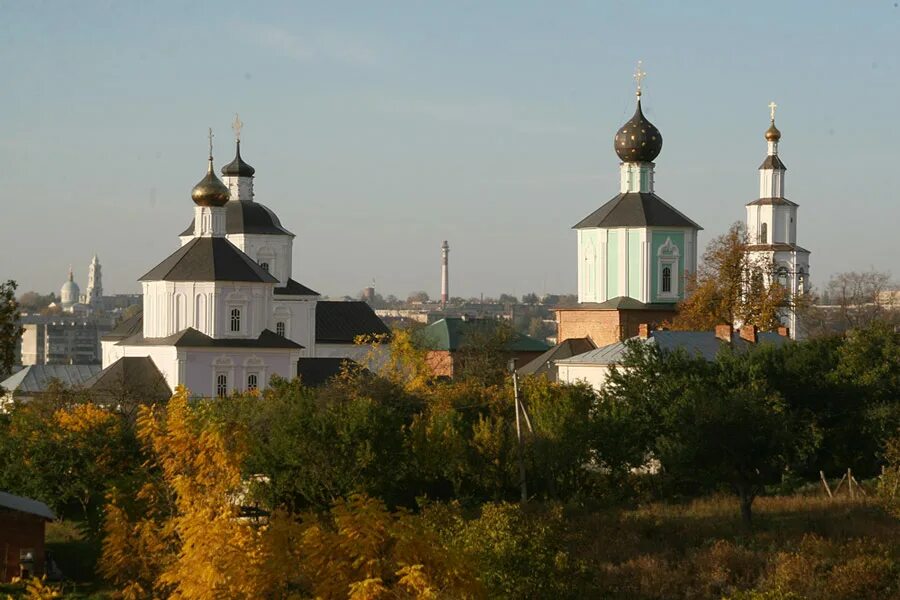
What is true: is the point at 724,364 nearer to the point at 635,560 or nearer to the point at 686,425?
the point at 686,425

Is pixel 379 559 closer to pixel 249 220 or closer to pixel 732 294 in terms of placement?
pixel 732 294

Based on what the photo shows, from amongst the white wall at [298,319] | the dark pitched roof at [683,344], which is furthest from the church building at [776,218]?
the dark pitched roof at [683,344]

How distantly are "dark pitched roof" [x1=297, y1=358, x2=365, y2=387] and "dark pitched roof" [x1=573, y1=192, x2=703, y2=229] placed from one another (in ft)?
25.9

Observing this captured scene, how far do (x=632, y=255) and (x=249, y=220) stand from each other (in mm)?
12662

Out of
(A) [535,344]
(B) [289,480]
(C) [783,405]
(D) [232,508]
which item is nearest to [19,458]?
(B) [289,480]

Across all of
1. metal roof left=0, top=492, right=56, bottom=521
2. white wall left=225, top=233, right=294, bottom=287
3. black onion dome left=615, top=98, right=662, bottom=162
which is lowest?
metal roof left=0, top=492, right=56, bottom=521

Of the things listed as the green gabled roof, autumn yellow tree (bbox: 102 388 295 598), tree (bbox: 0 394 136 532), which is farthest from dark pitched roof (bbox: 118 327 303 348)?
autumn yellow tree (bbox: 102 388 295 598)

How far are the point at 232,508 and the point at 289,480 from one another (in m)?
8.09

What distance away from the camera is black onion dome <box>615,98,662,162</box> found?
165 feet

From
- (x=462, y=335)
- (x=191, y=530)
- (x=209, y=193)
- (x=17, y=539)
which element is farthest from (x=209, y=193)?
(x=191, y=530)

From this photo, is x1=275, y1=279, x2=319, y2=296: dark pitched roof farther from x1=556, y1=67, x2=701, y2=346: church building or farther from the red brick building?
the red brick building

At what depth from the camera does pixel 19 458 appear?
103 ft

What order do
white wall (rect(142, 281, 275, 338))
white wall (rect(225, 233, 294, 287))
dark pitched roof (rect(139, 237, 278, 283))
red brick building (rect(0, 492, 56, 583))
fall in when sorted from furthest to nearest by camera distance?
→ white wall (rect(225, 233, 294, 287))
dark pitched roof (rect(139, 237, 278, 283))
white wall (rect(142, 281, 275, 338))
red brick building (rect(0, 492, 56, 583))

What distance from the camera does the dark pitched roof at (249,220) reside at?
5494cm
